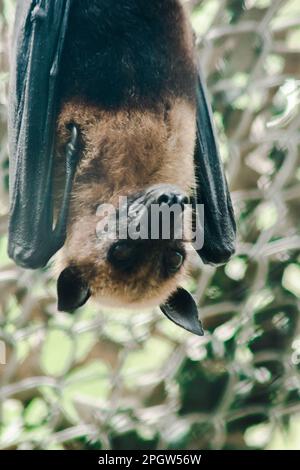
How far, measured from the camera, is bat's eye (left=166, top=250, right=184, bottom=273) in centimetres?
195

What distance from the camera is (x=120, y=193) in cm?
197

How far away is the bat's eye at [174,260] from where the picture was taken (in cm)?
195

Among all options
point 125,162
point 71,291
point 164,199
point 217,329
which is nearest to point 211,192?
point 125,162

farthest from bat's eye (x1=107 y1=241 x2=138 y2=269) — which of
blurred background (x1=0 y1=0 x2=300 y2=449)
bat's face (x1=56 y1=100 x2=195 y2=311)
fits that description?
blurred background (x1=0 y1=0 x2=300 y2=449)

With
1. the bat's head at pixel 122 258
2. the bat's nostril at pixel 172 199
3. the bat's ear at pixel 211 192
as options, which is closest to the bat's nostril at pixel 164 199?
the bat's nostril at pixel 172 199

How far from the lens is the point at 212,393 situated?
3650 mm

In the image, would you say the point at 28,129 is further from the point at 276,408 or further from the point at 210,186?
the point at 276,408

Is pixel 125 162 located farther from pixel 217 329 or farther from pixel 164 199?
pixel 217 329

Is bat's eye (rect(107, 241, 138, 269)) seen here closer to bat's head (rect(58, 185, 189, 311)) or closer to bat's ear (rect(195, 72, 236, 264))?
bat's head (rect(58, 185, 189, 311))

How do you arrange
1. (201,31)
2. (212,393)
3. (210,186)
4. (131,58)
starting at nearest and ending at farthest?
(131,58), (210,186), (201,31), (212,393)

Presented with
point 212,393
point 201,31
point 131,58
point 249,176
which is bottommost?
point 212,393

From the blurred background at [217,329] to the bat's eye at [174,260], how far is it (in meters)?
1.20

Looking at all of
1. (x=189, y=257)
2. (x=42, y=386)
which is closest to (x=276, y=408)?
(x=42, y=386)
